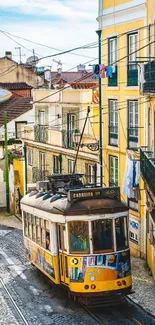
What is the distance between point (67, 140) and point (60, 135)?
0.90m

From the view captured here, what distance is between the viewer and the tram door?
18.2 metres

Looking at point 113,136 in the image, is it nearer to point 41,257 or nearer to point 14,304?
point 41,257

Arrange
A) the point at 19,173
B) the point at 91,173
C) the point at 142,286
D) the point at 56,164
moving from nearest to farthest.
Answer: the point at 142,286
the point at 91,173
the point at 56,164
the point at 19,173

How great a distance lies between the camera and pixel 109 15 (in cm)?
2742

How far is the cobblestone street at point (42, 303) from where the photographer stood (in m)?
17.7

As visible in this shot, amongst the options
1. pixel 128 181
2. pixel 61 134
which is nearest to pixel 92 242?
pixel 128 181

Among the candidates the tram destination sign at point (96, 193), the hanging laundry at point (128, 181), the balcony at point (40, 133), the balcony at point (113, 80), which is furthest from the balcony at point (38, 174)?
the tram destination sign at point (96, 193)

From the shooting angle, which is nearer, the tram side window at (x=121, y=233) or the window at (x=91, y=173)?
the tram side window at (x=121, y=233)

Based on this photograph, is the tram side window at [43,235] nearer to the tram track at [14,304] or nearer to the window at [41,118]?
the tram track at [14,304]

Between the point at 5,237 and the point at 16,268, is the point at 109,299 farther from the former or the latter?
the point at 5,237

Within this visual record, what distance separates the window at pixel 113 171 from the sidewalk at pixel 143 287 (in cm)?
422

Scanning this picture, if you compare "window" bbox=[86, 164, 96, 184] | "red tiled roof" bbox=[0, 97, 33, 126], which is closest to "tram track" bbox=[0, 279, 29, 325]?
"window" bbox=[86, 164, 96, 184]

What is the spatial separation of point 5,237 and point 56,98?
7502 millimetres

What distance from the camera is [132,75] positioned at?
85.5 ft
